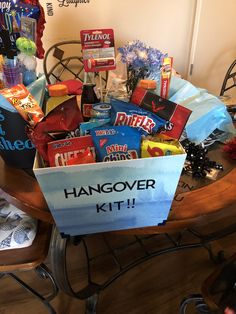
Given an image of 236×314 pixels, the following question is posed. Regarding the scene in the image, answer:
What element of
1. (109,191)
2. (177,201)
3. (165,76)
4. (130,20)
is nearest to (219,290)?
(177,201)

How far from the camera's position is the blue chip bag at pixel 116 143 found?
519 millimetres

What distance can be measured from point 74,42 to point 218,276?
1.59 meters

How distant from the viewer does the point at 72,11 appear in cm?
175

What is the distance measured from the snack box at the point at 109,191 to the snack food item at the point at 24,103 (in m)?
0.16

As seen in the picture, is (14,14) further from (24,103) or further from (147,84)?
(147,84)

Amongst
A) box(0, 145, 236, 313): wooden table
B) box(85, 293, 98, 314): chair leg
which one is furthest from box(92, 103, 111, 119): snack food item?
box(85, 293, 98, 314): chair leg

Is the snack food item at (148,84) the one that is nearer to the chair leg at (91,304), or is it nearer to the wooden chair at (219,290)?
the wooden chair at (219,290)

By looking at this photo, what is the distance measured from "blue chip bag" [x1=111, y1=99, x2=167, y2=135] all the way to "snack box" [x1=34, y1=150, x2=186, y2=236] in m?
0.12

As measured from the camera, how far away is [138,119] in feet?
1.86

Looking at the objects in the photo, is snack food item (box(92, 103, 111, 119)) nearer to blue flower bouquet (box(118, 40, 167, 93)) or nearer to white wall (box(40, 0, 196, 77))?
blue flower bouquet (box(118, 40, 167, 93))

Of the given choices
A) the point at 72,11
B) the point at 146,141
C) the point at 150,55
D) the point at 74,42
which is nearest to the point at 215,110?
the point at 150,55

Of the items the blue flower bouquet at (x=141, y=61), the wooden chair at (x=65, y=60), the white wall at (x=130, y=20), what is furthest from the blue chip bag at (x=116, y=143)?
the white wall at (x=130, y=20)

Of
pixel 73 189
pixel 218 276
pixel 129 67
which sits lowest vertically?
pixel 218 276

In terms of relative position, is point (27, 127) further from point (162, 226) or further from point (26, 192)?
point (162, 226)
